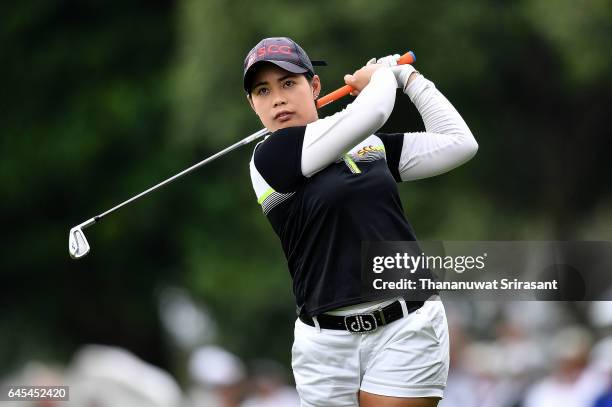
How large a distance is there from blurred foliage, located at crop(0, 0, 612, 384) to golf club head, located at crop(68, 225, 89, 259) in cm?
663

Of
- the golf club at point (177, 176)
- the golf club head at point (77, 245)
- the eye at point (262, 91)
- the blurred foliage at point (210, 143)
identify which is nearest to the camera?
the eye at point (262, 91)

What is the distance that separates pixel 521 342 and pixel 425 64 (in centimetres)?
489

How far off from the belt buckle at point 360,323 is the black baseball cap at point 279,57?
1021 mm

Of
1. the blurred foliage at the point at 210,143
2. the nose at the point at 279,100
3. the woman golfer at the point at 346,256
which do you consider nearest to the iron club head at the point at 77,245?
the woman golfer at the point at 346,256

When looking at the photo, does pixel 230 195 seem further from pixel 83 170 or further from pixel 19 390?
pixel 19 390

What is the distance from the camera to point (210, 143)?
15.4 metres

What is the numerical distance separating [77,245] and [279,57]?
1.36 meters

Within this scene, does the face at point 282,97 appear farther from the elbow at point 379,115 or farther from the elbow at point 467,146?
the elbow at point 467,146

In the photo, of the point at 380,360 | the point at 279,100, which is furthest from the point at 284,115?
the point at 380,360

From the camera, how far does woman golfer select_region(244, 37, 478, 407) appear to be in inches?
194

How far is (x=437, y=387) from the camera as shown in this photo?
5000 mm

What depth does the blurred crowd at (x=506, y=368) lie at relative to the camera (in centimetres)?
832

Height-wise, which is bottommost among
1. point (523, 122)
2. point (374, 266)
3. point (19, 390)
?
point (374, 266)

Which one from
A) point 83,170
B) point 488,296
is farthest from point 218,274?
point 488,296
